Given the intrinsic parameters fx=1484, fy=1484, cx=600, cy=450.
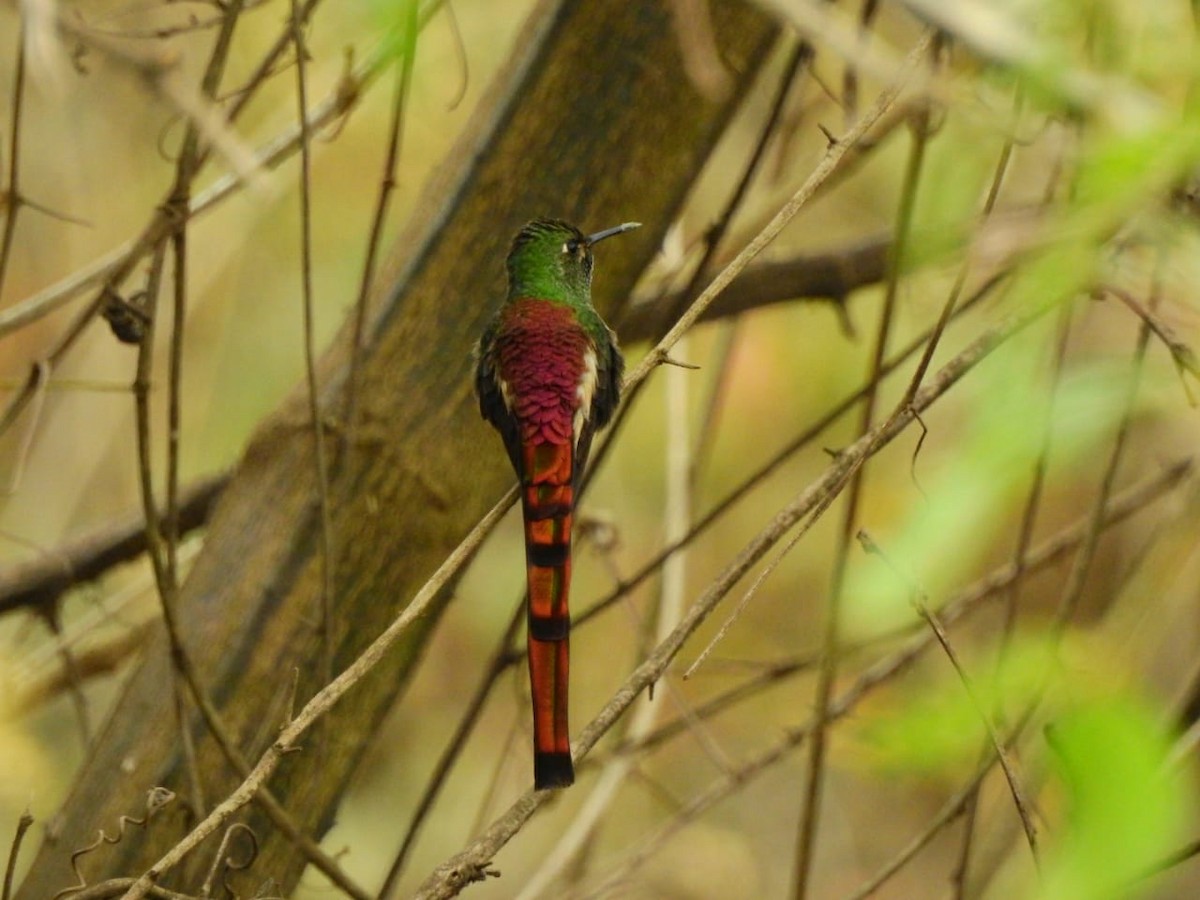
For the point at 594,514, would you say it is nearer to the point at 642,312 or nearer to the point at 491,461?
the point at 642,312

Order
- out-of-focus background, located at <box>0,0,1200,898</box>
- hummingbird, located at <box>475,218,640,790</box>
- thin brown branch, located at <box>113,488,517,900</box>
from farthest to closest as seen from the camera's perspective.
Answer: hummingbird, located at <box>475,218,640,790</box>, thin brown branch, located at <box>113,488,517,900</box>, out-of-focus background, located at <box>0,0,1200,898</box>

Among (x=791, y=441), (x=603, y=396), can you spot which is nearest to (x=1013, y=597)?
(x=603, y=396)

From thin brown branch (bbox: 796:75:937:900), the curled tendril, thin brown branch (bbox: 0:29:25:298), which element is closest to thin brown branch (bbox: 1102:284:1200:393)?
thin brown branch (bbox: 796:75:937:900)

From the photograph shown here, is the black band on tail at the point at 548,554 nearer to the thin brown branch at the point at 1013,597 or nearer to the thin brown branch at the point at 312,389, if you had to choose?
the thin brown branch at the point at 312,389

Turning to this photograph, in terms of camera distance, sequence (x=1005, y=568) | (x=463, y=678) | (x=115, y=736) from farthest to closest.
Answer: (x=463, y=678), (x=1005, y=568), (x=115, y=736)

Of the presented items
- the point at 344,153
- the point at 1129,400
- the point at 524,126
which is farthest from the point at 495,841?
the point at 344,153

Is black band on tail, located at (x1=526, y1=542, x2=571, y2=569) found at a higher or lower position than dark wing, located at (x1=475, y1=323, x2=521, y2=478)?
lower

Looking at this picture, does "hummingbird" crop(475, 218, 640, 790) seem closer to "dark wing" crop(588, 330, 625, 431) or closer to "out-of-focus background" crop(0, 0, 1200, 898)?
"dark wing" crop(588, 330, 625, 431)

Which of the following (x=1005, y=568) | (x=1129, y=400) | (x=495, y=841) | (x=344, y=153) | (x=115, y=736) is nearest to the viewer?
(x=1129, y=400)
